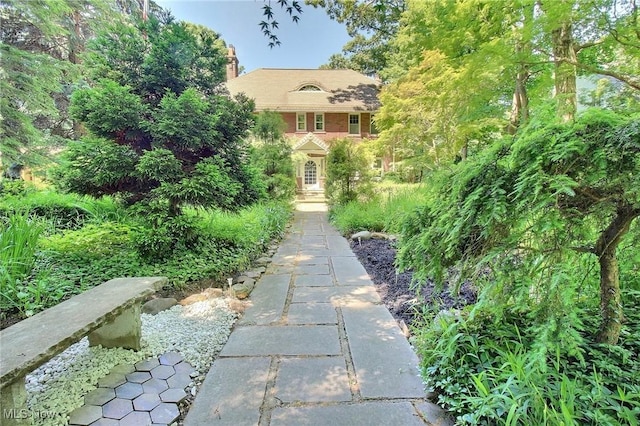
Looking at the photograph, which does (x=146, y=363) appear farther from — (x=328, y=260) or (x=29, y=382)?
(x=328, y=260)

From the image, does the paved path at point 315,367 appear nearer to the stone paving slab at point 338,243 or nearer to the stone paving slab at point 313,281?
the stone paving slab at point 313,281

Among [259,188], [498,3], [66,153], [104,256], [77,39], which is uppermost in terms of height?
[77,39]

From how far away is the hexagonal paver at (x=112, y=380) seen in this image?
6.10 feet

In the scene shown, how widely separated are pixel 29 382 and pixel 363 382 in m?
1.99

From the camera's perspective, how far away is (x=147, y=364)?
2086mm

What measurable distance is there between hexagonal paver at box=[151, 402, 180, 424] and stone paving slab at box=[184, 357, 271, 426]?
0.24ft

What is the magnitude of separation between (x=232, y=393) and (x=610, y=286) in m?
2.08

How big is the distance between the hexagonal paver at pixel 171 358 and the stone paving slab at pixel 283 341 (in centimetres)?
29

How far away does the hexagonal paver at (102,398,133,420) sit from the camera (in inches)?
63.8

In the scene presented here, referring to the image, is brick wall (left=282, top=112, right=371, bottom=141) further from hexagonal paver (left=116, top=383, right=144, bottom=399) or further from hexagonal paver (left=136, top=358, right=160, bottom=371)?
hexagonal paver (left=116, top=383, right=144, bottom=399)

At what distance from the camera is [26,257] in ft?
9.56

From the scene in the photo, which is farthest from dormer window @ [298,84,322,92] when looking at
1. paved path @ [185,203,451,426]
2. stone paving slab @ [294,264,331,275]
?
paved path @ [185,203,451,426]

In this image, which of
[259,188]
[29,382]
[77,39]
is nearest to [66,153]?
[259,188]

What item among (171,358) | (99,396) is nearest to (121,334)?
(171,358)
